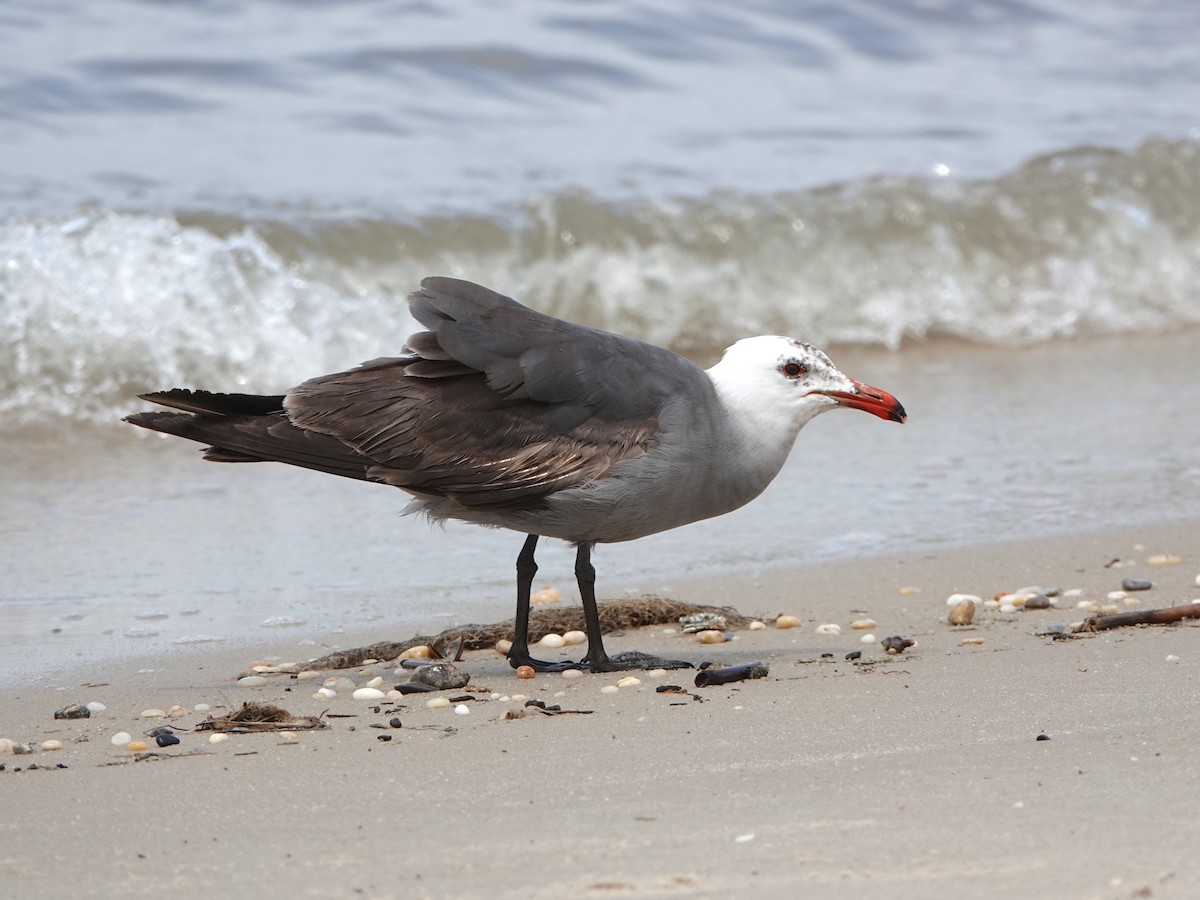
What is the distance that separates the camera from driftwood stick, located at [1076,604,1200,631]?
192 inches

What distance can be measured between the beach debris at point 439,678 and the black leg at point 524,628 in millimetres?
350

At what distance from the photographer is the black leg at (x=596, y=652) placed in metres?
4.86

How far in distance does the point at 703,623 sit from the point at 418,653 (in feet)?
3.13

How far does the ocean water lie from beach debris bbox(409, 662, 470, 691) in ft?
3.26

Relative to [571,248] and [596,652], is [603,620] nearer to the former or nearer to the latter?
[596,652]

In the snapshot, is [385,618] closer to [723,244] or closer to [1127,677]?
[1127,677]

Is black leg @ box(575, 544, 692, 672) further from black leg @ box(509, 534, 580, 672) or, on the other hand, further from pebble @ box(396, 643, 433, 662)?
pebble @ box(396, 643, 433, 662)

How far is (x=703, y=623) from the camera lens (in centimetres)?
539

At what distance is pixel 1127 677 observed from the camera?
13.9ft

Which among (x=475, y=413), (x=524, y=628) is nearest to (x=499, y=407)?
(x=475, y=413)

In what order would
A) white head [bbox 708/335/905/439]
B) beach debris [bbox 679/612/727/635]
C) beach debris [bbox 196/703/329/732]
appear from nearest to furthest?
beach debris [bbox 196/703/329/732] → white head [bbox 708/335/905/439] → beach debris [bbox 679/612/727/635]

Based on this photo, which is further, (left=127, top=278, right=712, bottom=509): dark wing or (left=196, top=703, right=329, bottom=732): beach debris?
(left=127, top=278, right=712, bottom=509): dark wing

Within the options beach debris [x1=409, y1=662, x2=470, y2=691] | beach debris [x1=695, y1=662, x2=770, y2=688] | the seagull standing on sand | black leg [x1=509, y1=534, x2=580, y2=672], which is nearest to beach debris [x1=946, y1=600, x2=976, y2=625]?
the seagull standing on sand

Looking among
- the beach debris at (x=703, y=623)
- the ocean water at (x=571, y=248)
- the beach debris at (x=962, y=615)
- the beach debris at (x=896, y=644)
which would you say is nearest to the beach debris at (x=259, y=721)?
the ocean water at (x=571, y=248)
